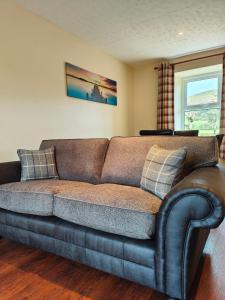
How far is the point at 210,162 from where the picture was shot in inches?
62.0

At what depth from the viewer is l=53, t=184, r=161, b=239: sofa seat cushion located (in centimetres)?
111

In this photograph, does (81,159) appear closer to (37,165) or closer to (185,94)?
(37,165)

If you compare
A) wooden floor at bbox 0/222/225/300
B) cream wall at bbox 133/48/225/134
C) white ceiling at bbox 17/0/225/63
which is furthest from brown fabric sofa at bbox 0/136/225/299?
cream wall at bbox 133/48/225/134

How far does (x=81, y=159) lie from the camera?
6.69ft

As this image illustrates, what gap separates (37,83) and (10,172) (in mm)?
1446

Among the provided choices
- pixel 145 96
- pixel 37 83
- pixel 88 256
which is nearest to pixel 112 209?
pixel 88 256

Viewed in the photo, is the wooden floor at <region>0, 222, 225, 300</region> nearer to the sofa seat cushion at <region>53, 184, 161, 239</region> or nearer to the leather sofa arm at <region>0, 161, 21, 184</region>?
the sofa seat cushion at <region>53, 184, 161, 239</region>

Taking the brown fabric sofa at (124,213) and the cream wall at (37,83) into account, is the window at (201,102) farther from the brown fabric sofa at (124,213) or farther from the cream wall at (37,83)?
the brown fabric sofa at (124,213)

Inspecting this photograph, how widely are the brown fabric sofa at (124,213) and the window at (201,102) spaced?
10.4 feet

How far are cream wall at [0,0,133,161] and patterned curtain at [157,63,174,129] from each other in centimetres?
134

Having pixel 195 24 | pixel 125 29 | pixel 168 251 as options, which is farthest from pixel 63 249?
pixel 195 24

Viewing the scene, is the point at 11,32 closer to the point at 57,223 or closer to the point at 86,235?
the point at 57,223

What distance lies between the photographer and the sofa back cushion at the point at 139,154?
1588mm

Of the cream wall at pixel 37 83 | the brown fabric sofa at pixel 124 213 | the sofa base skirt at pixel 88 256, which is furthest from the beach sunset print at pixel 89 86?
the sofa base skirt at pixel 88 256
